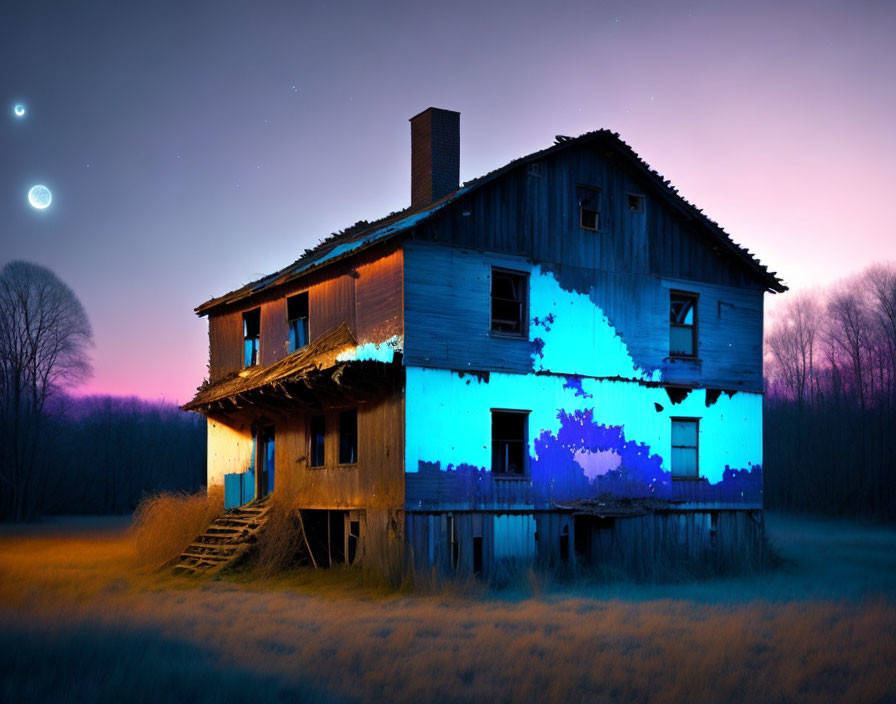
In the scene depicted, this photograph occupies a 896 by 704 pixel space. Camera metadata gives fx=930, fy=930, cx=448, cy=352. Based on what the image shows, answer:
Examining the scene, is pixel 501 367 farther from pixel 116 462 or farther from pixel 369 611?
pixel 116 462

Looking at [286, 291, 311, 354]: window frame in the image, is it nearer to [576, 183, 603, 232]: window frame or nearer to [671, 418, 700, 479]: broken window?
[576, 183, 603, 232]: window frame

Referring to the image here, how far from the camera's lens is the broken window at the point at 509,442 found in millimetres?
22578

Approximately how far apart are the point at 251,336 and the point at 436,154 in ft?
28.0

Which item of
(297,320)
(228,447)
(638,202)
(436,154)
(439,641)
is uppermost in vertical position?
(436,154)

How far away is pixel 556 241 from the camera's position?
23.9m

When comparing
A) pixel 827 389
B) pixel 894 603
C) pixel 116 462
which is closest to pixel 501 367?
pixel 894 603

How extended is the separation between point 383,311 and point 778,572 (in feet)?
44.0

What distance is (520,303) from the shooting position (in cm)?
2312

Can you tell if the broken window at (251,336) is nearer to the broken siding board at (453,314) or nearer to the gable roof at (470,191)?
the gable roof at (470,191)

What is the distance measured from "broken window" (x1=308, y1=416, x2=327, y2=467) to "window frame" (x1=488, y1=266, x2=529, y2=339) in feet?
18.5

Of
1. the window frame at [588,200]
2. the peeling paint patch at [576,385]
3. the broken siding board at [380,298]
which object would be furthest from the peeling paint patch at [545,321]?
the broken siding board at [380,298]

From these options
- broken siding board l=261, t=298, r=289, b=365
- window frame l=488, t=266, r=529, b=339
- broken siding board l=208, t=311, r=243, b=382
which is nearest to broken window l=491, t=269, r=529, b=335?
window frame l=488, t=266, r=529, b=339

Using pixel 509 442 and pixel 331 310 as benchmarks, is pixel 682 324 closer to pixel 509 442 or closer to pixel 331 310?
pixel 509 442

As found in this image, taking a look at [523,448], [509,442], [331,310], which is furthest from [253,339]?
[523,448]
